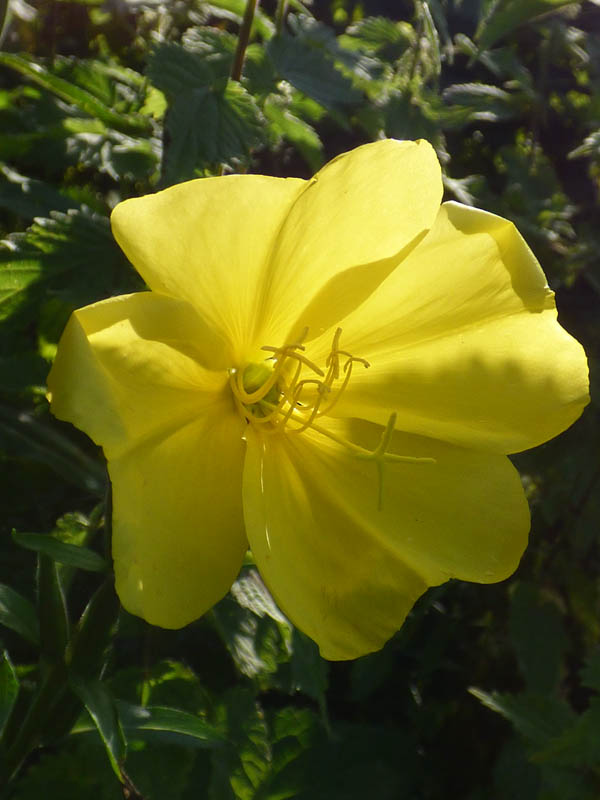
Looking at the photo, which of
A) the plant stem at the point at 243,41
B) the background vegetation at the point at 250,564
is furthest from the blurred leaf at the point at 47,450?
the plant stem at the point at 243,41

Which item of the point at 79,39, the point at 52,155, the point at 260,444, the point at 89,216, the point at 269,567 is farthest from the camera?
the point at 79,39

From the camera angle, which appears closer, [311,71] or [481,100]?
[311,71]

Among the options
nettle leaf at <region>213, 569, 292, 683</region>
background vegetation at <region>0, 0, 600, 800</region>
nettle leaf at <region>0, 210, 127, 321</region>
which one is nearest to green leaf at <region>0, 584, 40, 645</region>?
background vegetation at <region>0, 0, 600, 800</region>

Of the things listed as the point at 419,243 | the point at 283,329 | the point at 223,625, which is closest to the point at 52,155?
the point at 283,329

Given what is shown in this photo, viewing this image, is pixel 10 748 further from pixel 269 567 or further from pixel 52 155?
pixel 52 155

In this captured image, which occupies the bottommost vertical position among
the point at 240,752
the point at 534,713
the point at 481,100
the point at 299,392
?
the point at 534,713

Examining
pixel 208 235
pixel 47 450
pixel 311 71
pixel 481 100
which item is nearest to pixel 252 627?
pixel 47 450

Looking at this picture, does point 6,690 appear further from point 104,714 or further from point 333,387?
point 333,387
